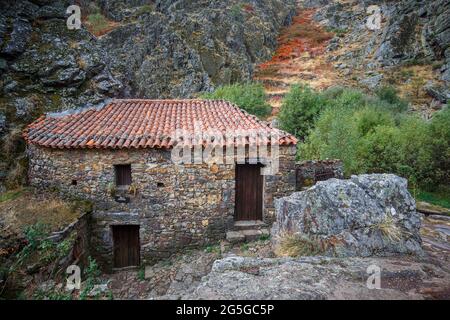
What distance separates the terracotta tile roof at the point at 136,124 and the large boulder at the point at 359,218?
116 inches

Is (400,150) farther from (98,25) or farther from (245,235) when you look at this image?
(98,25)

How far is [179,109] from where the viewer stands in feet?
32.5

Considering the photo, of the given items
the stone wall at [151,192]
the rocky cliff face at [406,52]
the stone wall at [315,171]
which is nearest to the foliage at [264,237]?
the stone wall at [151,192]

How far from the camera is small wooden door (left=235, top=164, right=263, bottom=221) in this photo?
8.12 meters

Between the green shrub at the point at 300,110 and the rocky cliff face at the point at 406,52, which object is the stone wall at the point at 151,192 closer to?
the green shrub at the point at 300,110

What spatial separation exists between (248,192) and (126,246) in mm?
3893

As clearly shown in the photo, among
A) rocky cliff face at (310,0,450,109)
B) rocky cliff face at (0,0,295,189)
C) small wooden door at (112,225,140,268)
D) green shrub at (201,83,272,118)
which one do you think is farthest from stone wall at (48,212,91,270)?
rocky cliff face at (310,0,450,109)

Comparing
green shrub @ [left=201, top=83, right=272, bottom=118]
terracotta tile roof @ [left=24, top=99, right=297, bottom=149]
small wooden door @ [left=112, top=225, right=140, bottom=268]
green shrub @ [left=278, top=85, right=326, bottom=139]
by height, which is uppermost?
green shrub @ [left=201, top=83, right=272, bottom=118]

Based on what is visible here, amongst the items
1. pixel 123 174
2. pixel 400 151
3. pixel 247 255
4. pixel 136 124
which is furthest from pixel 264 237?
pixel 400 151

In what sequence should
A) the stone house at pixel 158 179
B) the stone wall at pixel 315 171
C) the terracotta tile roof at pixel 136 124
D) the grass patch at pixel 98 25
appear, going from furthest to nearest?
1. the grass patch at pixel 98 25
2. the stone wall at pixel 315 171
3. the stone house at pixel 158 179
4. the terracotta tile roof at pixel 136 124

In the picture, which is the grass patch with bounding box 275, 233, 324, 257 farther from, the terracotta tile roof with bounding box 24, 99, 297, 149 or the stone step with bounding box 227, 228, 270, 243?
the terracotta tile roof with bounding box 24, 99, 297, 149

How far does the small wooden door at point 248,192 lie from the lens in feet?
26.7

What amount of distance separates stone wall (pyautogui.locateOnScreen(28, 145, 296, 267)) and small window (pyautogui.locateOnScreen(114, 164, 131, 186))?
0.19 metres
